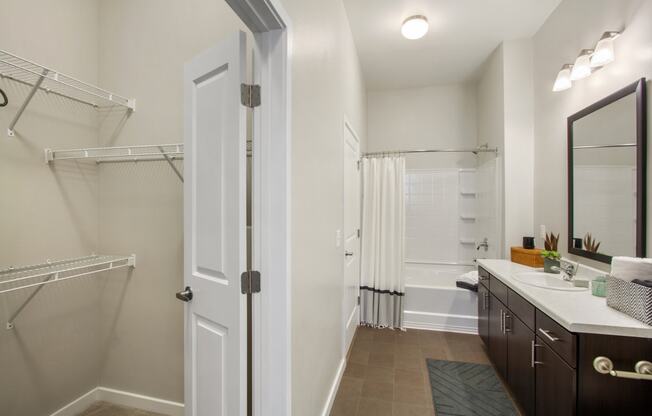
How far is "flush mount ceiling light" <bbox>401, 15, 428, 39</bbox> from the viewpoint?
7.97 ft

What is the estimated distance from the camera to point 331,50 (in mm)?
1970

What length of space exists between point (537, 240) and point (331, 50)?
243cm

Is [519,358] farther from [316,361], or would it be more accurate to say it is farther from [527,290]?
[316,361]

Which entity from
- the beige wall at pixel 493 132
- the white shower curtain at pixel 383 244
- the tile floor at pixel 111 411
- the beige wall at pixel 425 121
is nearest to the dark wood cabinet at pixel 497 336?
the beige wall at pixel 493 132

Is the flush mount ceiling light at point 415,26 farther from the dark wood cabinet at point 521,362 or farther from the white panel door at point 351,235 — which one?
the dark wood cabinet at point 521,362

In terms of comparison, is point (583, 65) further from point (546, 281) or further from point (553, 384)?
point (553, 384)

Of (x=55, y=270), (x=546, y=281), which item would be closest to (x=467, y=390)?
(x=546, y=281)

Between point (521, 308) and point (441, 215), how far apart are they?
7.34ft

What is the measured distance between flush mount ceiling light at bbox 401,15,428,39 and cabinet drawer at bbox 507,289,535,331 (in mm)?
2164

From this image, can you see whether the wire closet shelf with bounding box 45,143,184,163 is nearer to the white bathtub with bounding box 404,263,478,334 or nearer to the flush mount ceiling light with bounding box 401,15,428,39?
the flush mount ceiling light with bounding box 401,15,428,39

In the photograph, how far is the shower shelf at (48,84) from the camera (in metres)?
1.45

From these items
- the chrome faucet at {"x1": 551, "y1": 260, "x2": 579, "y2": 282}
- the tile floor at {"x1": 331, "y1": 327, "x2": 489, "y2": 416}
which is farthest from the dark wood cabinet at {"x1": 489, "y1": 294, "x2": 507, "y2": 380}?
the chrome faucet at {"x1": 551, "y1": 260, "x2": 579, "y2": 282}

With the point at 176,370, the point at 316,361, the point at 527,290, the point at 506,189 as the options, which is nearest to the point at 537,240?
the point at 506,189

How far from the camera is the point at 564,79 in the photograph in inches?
84.0
